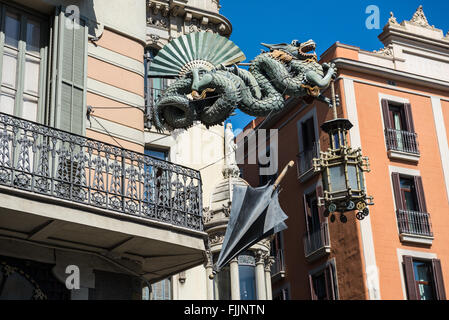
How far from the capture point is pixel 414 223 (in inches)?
1037

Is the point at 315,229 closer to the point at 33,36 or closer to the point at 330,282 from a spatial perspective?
the point at 330,282

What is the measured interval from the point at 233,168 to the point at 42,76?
32.9 ft

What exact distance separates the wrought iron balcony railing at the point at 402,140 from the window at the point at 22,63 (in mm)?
17070

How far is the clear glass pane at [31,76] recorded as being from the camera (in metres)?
12.5

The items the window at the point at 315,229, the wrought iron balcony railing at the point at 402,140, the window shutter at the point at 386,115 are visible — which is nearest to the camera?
the window at the point at 315,229

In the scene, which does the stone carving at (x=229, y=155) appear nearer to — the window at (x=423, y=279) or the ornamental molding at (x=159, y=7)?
the ornamental molding at (x=159, y=7)

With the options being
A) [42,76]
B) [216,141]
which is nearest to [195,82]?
Result: [42,76]

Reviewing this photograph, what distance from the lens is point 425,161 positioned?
28.0 m

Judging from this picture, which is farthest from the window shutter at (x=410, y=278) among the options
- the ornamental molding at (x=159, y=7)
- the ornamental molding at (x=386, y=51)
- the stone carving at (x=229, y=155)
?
the ornamental molding at (x=159, y=7)

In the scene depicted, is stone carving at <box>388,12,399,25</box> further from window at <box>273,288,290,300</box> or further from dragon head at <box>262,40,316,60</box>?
dragon head at <box>262,40,316,60</box>

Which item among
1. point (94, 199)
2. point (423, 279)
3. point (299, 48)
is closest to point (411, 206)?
point (423, 279)

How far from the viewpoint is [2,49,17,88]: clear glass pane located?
12258 millimetres

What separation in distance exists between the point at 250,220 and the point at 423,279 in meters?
16.5

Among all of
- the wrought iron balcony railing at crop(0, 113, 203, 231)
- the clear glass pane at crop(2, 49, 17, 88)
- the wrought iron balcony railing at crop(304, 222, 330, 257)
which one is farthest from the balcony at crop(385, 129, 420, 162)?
the clear glass pane at crop(2, 49, 17, 88)
